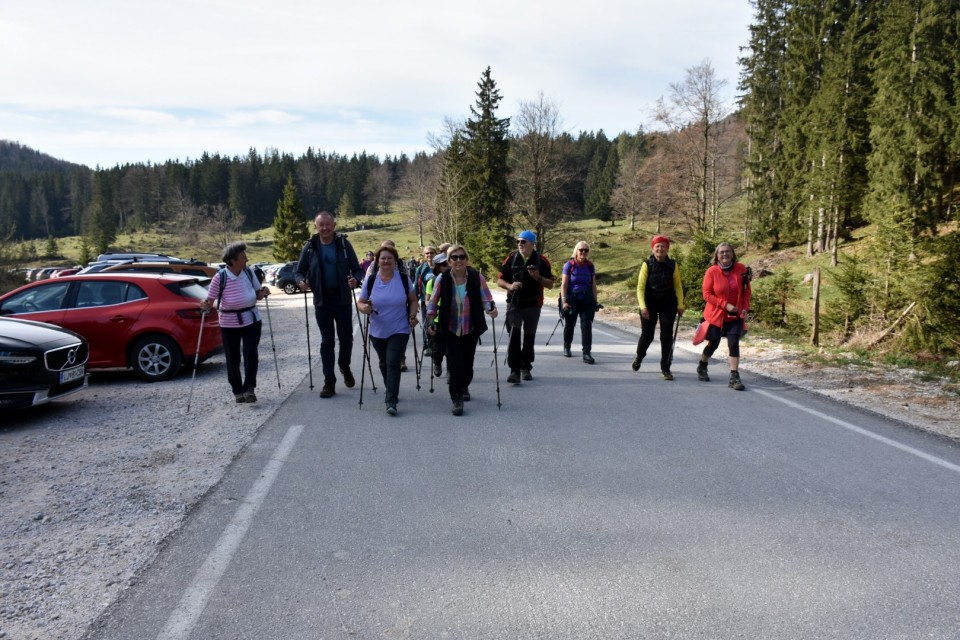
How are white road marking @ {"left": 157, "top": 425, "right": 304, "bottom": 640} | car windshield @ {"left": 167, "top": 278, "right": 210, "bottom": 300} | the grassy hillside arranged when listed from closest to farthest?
white road marking @ {"left": 157, "top": 425, "right": 304, "bottom": 640} < car windshield @ {"left": 167, "top": 278, "right": 210, "bottom": 300} < the grassy hillside

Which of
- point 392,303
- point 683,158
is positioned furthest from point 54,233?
point 392,303

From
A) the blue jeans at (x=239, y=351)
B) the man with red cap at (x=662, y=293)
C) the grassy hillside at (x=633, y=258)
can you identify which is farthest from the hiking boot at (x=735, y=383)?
the blue jeans at (x=239, y=351)

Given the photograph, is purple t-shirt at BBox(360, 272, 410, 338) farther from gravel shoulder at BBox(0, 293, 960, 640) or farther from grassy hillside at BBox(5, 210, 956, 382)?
grassy hillside at BBox(5, 210, 956, 382)

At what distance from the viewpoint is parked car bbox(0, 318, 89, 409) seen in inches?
277

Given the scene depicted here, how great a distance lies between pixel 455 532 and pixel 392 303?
12.7ft

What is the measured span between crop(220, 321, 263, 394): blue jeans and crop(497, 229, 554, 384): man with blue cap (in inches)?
132

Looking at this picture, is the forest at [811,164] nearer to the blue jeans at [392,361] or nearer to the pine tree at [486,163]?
the pine tree at [486,163]

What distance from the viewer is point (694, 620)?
3123 millimetres

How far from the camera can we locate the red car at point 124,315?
375 inches

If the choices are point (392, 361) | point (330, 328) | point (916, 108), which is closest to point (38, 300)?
point (330, 328)

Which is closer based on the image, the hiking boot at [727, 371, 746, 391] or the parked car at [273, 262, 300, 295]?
the hiking boot at [727, 371, 746, 391]

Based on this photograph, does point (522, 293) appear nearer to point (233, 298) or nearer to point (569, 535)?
Result: point (233, 298)

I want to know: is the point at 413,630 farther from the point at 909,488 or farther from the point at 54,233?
the point at 54,233

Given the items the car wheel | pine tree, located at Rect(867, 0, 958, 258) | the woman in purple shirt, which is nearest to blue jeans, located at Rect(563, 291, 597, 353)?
the woman in purple shirt
